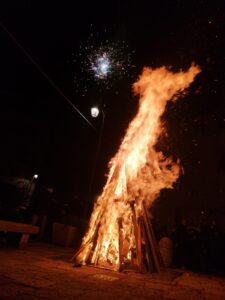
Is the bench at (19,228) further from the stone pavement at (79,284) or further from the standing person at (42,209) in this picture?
the standing person at (42,209)

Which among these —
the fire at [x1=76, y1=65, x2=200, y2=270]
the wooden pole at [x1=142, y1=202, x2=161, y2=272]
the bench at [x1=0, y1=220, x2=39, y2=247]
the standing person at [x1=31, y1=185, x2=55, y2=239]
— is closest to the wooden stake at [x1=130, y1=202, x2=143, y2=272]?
the fire at [x1=76, y1=65, x2=200, y2=270]

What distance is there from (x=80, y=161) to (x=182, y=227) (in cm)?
1873

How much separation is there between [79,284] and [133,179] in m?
4.57

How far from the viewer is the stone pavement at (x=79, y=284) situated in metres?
4.63

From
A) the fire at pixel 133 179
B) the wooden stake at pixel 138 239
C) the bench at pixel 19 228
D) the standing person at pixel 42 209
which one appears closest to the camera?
the bench at pixel 19 228

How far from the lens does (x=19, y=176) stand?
115 ft

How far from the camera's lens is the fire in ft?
28.3

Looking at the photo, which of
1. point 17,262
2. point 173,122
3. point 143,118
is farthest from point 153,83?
point 173,122

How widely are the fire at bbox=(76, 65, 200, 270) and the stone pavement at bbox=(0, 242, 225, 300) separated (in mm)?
903

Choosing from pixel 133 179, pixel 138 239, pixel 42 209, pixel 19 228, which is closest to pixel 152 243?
pixel 138 239

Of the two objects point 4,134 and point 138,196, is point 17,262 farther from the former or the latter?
point 4,134

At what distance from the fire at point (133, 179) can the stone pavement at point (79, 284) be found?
903mm

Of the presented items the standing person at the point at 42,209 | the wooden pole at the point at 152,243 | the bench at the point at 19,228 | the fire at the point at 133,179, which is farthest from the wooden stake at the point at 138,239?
the standing person at the point at 42,209

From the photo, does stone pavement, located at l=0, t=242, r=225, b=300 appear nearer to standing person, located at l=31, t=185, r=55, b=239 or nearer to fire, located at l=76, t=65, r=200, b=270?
fire, located at l=76, t=65, r=200, b=270
